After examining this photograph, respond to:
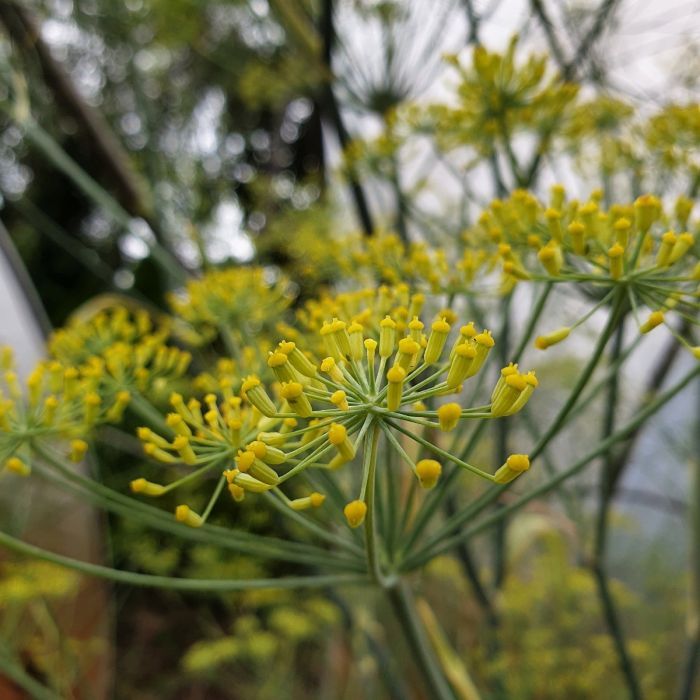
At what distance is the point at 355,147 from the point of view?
33.3 inches

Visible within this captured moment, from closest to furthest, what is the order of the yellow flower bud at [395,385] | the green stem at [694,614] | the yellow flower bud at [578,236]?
the yellow flower bud at [395,385] < the yellow flower bud at [578,236] < the green stem at [694,614]

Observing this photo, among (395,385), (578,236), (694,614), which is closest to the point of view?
(395,385)

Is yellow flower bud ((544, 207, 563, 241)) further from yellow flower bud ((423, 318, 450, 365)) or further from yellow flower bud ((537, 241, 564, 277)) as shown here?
yellow flower bud ((423, 318, 450, 365))

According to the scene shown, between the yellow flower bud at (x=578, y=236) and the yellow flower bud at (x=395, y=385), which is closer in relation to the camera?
the yellow flower bud at (x=395, y=385)

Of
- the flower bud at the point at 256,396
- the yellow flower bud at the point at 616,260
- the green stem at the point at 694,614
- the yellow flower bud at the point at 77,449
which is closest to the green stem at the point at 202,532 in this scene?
the yellow flower bud at the point at 77,449

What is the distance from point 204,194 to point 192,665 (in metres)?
1.11

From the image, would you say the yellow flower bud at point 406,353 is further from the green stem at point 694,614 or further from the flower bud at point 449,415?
the green stem at point 694,614

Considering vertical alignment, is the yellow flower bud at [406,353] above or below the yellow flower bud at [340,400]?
above

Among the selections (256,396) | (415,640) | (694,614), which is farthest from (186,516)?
(694,614)

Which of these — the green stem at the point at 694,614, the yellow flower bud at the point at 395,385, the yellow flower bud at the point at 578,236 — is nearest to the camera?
the yellow flower bud at the point at 395,385

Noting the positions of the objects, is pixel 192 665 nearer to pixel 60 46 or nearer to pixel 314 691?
pixel 314 691

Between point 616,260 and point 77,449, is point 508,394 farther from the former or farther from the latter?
point 77,449

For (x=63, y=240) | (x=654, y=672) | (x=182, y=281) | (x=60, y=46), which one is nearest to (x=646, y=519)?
(x=654, y=672)

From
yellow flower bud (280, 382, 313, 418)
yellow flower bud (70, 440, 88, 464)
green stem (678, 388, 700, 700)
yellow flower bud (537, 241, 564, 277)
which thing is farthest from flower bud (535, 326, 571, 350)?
green stem (678, 388, 700, 700)
